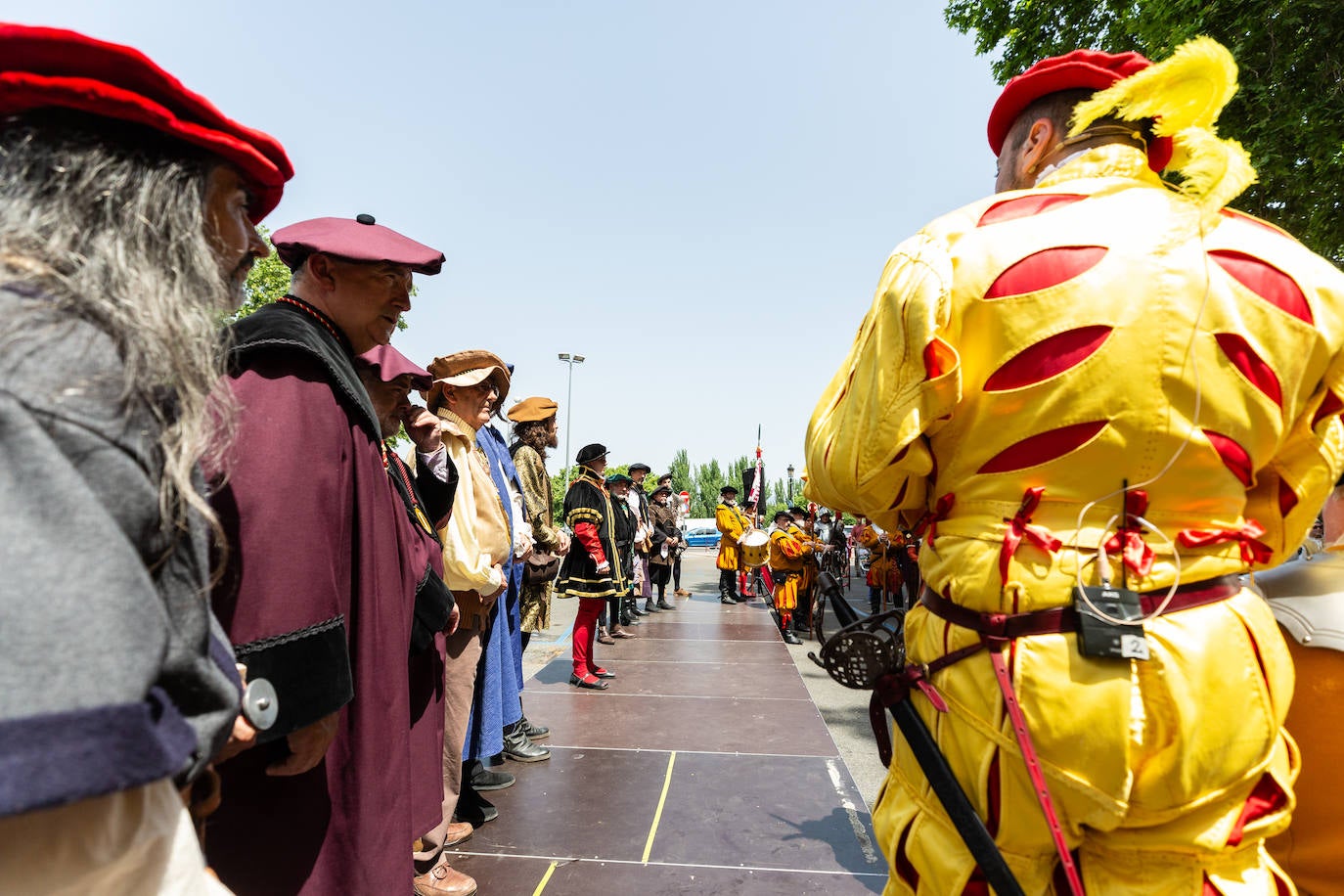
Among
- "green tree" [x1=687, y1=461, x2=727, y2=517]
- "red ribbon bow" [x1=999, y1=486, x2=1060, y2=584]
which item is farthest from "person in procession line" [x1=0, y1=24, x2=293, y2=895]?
"green tree" [x1=687, y1=461, x2=727, y2=517]

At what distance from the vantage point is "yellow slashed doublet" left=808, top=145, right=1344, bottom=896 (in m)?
1.35

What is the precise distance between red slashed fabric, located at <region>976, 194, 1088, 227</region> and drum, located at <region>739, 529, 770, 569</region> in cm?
1014

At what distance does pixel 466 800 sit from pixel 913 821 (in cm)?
270

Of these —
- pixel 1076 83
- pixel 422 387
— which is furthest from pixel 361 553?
pixel 1076 83

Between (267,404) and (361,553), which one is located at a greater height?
(267,404)

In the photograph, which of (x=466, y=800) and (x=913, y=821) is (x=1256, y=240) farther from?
(x=466, y=800)

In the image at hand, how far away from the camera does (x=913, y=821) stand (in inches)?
60.2

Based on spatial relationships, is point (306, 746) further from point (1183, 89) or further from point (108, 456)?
A: point (1183, 89)

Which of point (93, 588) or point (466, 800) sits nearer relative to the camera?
point (93, 588)

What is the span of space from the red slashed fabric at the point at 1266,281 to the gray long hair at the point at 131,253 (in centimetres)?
169

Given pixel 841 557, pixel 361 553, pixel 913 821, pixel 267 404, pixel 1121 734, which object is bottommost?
pixel 841 557

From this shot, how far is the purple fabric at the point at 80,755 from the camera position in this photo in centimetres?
66

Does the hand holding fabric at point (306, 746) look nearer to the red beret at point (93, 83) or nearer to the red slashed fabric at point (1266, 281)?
the red beret at point (93, 83)

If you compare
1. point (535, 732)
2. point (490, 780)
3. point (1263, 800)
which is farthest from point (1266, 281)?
point (535, 732)
